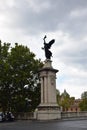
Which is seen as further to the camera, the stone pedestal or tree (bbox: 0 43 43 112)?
tree (bbox: 0 43 43 112)

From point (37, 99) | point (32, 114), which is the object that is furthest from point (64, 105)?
point (32, 114)

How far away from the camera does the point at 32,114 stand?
47344 millimetres

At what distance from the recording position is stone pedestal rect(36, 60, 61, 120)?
4450 centimetres

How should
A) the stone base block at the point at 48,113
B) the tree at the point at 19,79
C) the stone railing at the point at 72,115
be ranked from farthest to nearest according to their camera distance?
1. the tree at the point at 19,79
2. the stone railing at the point at 72,115
3. the stone base block at the point at 48,113

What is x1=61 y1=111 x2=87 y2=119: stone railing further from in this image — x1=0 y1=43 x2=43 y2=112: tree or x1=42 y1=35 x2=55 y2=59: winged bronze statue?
x1=0 y1=43 x2=43 y2=112: tree

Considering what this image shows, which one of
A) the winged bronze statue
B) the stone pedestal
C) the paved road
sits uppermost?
the winged bronze statue

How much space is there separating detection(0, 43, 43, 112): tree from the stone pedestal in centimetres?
1051

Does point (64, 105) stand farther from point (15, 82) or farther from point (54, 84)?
point (54, 84)

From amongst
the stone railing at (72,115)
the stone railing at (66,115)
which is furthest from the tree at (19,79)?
the stone railing at (72,115)

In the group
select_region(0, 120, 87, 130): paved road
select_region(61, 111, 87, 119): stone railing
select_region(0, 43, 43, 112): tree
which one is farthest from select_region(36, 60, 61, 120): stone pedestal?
select_region(0, 120, 87, 130): paved road

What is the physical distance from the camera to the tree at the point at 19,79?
5622 centimetres

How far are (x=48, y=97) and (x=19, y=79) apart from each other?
38.0 feet

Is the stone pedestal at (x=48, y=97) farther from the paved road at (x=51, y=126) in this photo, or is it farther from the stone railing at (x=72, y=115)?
the paved road at (x=51, y=126)

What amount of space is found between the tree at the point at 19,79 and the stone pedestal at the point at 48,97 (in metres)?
10.5
